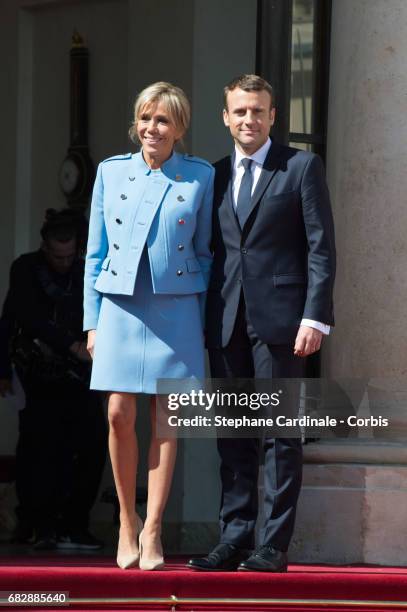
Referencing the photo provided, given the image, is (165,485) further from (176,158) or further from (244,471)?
(176,158)

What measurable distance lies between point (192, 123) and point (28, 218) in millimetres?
1815

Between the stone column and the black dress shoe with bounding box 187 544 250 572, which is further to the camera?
the stone column

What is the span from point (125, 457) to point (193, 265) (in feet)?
2.55

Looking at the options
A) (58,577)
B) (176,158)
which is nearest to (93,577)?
(58,577)

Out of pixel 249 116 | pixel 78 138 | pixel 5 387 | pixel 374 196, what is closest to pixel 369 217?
pixel 374 196

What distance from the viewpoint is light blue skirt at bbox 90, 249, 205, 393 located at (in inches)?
242

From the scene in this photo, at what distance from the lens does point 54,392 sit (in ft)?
27.3

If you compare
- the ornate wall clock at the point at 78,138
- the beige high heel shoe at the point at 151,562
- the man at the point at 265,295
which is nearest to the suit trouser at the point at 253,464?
the man at the point at 265,295

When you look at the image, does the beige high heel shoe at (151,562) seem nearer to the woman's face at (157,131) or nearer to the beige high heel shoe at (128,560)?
the beige high heel shoe at (128,560)

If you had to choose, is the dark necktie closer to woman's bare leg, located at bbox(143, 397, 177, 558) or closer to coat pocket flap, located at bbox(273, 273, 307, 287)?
coat pocket flap, located at bbox(273, 273, 307, 287)

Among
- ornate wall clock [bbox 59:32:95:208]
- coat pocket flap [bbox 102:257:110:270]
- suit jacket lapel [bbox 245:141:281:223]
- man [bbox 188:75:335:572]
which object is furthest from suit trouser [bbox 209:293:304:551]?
ornate wall clock [bbox 59:32:95:208]

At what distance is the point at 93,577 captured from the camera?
6.07 meters

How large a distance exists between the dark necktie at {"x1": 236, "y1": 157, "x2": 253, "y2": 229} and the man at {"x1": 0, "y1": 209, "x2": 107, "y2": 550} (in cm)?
205

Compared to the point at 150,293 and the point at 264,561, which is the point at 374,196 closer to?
the point at 150,293
